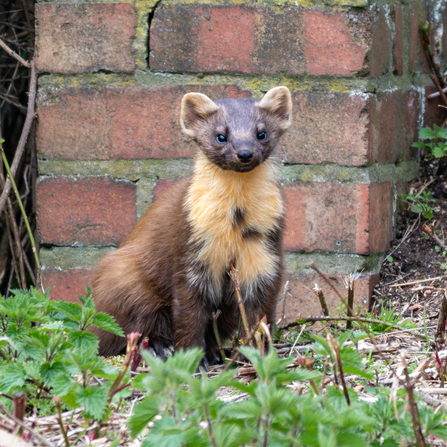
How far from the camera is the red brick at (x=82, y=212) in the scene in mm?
2613

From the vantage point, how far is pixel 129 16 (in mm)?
2531

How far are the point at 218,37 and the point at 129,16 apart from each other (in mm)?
348

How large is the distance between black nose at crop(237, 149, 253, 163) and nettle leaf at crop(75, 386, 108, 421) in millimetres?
917

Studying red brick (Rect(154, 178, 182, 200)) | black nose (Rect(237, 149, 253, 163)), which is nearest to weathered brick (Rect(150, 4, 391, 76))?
red brick (Rect(154, 178, 182, 200))

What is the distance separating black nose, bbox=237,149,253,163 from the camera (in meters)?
1.96

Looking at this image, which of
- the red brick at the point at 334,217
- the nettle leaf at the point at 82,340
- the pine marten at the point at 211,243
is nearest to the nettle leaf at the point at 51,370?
the nettle leaf at the point at 82,340

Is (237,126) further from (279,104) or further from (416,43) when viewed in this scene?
(416,43)

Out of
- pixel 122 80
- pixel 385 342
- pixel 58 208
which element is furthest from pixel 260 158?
pixel 58 208

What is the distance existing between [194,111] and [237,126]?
200 millimetres

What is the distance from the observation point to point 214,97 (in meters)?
2.56

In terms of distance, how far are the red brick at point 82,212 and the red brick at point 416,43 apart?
1.31 meters

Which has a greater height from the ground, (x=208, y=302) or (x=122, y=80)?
(x=122, y=80)

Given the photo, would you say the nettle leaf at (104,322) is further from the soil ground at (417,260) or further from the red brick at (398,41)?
the red brick at (398,41)

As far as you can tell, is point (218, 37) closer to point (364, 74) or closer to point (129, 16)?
point (129, 16)
